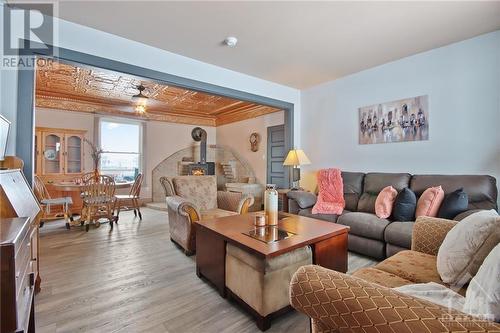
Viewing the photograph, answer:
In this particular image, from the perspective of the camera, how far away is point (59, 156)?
17.1ft

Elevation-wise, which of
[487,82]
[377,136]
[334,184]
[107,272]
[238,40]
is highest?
[238,40]

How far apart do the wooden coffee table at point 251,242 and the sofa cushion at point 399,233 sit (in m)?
0.63

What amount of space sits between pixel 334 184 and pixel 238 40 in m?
2.37

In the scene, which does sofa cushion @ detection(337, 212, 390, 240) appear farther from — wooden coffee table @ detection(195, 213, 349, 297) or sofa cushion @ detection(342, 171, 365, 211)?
wooden coffee table @ detection(195, 213, 349, 297)

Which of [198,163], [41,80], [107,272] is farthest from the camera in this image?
[198,163]

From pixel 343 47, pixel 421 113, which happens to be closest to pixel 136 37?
pixel 343 47

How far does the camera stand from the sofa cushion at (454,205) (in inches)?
91.4

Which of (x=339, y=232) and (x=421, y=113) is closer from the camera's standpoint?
(x=339, y=232)

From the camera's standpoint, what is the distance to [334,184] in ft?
11.5

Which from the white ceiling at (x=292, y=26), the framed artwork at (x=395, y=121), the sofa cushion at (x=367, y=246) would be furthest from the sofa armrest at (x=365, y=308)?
the framed artwork at (x=395, y=121)

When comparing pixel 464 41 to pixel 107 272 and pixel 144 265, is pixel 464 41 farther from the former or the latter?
pixel 107 272

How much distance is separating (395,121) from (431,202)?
1.39 m

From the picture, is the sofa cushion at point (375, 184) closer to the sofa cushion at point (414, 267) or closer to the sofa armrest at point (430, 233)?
the sofa armrest at point (430, 233)

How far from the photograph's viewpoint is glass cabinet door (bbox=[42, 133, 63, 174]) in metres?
5.03
